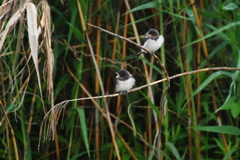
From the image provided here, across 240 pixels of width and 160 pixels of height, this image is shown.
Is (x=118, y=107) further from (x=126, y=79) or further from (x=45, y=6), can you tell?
(x=45, y=6)

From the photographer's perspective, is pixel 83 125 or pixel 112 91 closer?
pixel 83 125

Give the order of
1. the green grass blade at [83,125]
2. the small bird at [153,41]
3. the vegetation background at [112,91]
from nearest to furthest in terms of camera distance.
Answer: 1. the small bird at [153,41]
2. the green grass blade at [83,125]
3. the vegetation background at [112,91]

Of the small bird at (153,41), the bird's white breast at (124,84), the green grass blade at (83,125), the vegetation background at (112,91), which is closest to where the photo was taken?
the small bird at (153,41)

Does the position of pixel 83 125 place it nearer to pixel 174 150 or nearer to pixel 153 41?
pixel 174 150

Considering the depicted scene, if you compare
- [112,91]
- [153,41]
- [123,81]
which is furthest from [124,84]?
[112,91]

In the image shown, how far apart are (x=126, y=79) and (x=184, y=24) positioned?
24.7 inches

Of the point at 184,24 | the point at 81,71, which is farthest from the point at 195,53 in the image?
the point at 81,71

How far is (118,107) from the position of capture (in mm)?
3250

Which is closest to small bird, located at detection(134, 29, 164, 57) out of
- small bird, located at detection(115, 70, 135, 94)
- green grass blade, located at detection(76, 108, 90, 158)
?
small bird, located at detection(115, 70, 135, 94)

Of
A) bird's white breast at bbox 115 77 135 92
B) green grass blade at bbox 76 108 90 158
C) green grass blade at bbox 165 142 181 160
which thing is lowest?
green grass blade at bbox 165 142 181 160

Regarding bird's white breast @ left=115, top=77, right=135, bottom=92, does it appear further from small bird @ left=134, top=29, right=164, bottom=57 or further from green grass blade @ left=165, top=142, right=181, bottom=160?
green grass blade @ left=165, top=142, right=181, bottom=160

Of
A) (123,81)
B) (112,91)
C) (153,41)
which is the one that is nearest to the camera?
(153,41)

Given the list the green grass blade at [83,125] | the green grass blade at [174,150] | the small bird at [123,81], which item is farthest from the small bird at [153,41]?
the green grass blade at [174,150]

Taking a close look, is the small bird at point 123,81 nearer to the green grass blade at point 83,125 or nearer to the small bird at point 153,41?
the small bird at point 153,41
